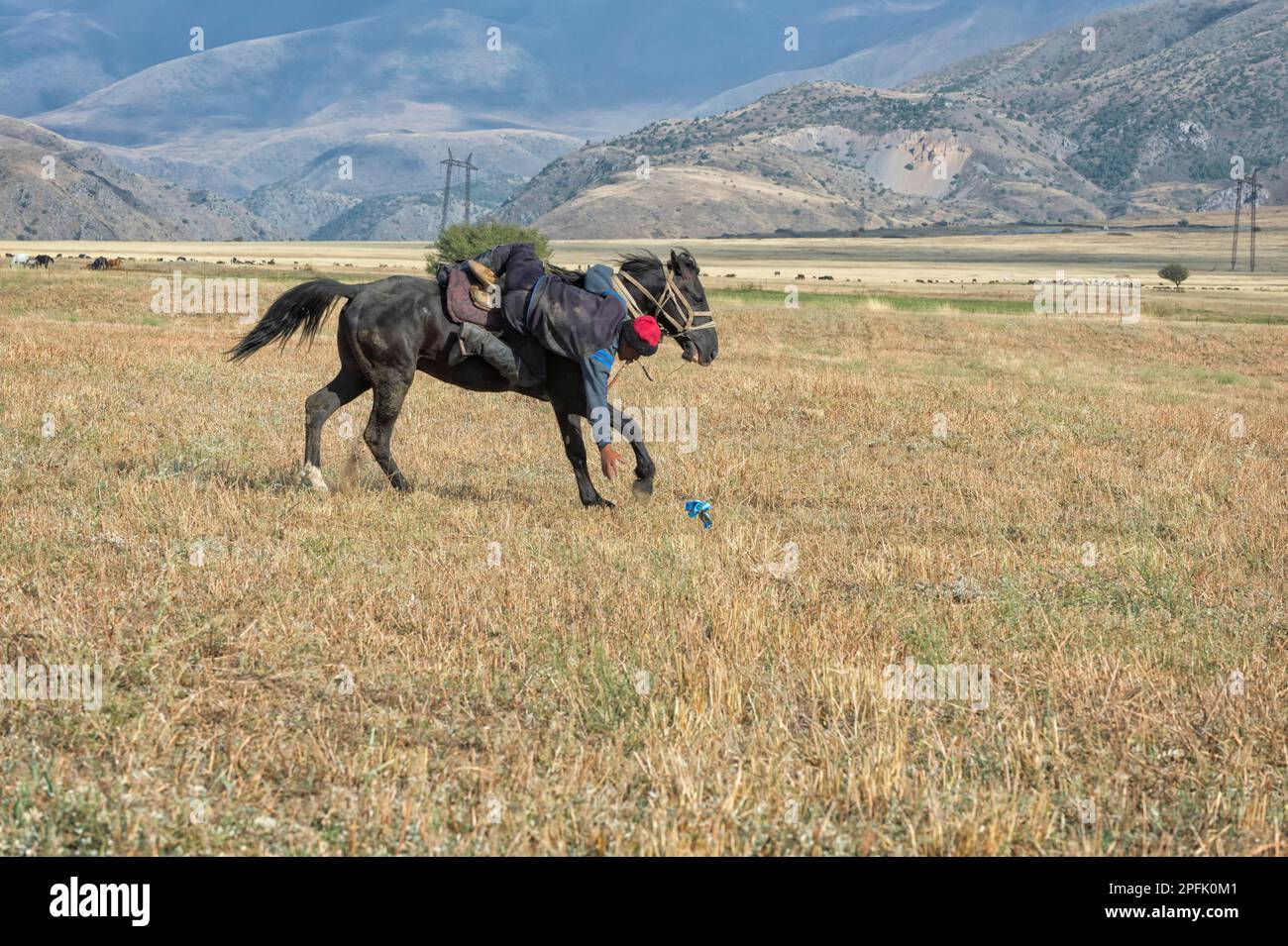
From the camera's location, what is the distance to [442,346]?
33.5 ft

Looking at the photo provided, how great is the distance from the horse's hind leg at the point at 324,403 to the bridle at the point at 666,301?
2523 mm

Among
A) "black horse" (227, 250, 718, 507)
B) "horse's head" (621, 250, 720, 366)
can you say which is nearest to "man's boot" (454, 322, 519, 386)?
"black horse" (227, 250, 718, 507)

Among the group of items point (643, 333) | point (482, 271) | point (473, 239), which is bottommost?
point (643, 333)

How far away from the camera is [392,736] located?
181 inches

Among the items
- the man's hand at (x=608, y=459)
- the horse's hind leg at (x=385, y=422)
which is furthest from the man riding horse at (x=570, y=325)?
the horse's hind leg at (x=385, y=422)

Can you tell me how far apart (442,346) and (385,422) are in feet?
2.85

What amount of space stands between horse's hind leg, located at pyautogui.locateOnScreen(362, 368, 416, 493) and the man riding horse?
0.71 meters

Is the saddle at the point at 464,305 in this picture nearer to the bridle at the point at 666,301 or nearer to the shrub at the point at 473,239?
the bridle at the point at 666,301

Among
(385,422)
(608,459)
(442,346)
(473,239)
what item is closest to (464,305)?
(442,346)

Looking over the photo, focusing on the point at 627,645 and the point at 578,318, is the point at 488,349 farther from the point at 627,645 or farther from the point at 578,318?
the point at 627,645
